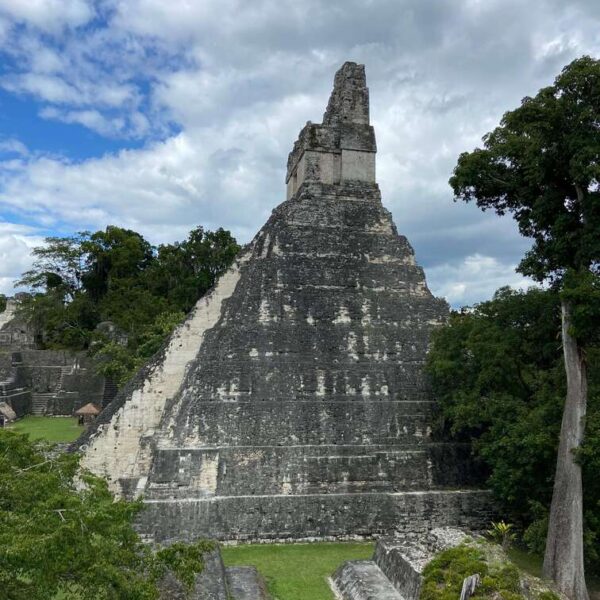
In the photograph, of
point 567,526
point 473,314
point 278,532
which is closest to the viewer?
point 567,526

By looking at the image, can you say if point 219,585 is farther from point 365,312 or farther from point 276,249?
point 276,249

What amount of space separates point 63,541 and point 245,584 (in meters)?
5.09

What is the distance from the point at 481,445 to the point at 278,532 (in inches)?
192

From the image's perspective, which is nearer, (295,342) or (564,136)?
(564,136)

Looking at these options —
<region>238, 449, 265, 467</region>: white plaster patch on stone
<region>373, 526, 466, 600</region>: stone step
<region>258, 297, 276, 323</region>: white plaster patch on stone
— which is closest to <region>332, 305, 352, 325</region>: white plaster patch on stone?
<region>258, 297, 276, 323</region>: white plaster patch on stone

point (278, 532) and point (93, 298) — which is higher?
point (93, 298)

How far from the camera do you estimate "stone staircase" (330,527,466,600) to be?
932cm

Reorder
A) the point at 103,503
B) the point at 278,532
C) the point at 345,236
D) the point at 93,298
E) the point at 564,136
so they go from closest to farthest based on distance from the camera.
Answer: the point at 103,503
the point at 564,136
the point at 278,532
the point at 345,236
the point at 93,298

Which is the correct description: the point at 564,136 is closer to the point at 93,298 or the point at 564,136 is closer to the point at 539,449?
the point at 539,449

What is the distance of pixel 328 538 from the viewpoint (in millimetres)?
12500

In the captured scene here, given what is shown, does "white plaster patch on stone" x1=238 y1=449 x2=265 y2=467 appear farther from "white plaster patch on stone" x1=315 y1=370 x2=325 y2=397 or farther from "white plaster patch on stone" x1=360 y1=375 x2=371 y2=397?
"white plaster patch on stone" x1=360 y1=375 x2=371 y2=397

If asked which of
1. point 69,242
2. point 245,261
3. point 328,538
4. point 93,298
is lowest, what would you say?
point 328,538

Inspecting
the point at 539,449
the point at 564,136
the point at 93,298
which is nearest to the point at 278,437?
the point at 539,449

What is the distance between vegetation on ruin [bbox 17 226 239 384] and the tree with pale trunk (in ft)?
95.2
